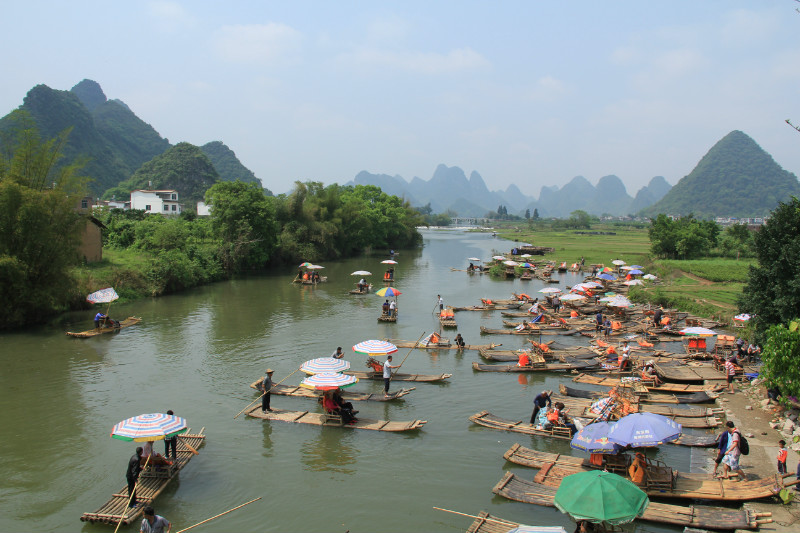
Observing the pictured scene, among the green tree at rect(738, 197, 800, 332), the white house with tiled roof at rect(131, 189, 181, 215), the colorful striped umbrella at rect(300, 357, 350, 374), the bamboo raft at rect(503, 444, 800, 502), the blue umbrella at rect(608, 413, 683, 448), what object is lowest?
the bamboo raft at rect(503, 444, 800, 502)

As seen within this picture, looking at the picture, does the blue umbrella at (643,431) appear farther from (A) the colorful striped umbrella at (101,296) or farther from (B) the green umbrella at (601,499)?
(A) the colorful striped umbrella at (101,296)

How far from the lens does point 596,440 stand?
12.3 metres

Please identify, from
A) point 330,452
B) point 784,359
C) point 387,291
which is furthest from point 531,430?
point 387,291

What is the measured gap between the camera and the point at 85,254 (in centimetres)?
3572

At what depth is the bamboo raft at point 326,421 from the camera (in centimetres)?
1536

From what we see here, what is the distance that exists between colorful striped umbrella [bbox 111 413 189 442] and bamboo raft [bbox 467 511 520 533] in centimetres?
685

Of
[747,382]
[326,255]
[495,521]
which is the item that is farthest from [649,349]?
[326,255]

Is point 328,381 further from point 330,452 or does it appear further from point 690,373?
point 690,373

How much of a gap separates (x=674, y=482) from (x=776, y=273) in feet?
36.0

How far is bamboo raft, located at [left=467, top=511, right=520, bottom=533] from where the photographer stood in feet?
33.8

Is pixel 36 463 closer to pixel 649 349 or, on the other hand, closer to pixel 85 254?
pixel 649 349

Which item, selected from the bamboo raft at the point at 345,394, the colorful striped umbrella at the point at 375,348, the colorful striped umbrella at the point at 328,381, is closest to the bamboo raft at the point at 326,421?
the colorful striped umbrella at the point at 328,381

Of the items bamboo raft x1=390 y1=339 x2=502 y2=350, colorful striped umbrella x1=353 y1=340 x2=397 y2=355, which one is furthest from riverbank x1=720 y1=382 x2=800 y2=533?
colorful striped umbrella x1=353 y1=340 x2=397 y2=355

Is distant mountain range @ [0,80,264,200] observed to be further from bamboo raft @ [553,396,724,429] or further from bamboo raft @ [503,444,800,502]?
bamboo raft @ [503,444,800,502]
